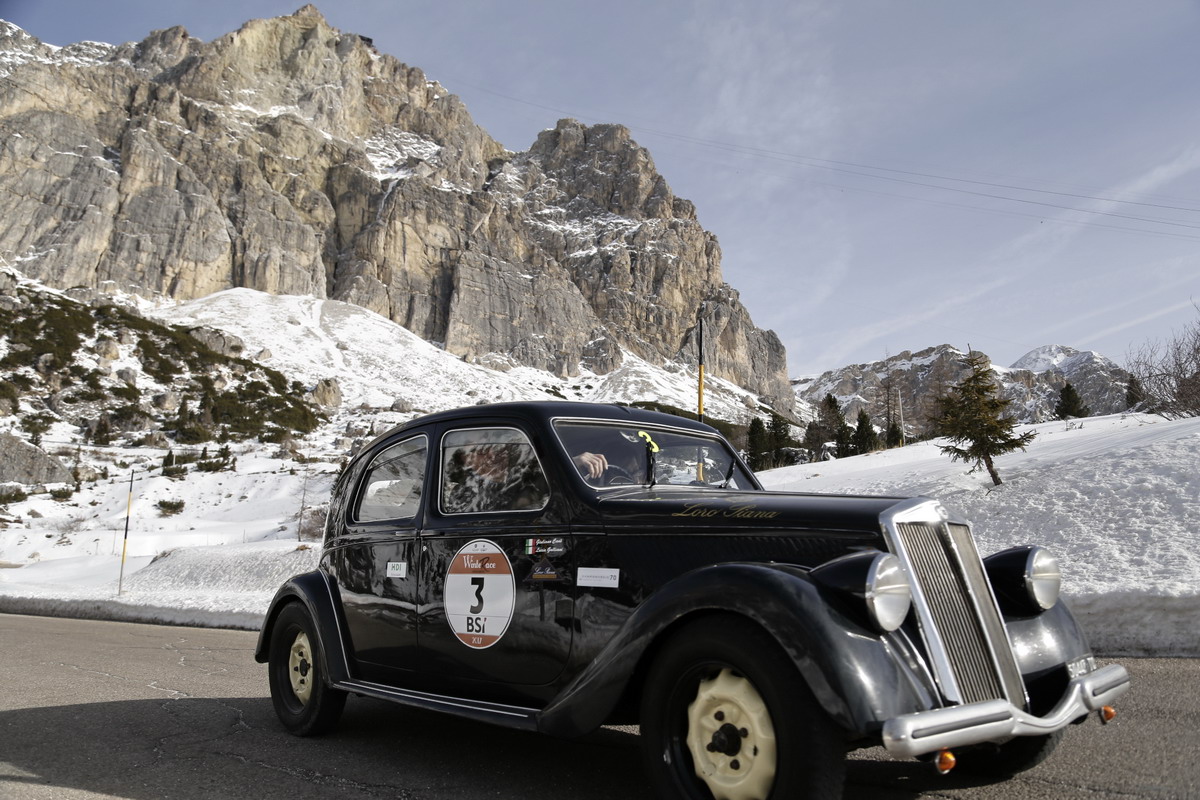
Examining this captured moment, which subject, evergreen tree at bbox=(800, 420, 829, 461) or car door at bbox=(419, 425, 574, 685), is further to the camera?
evergreen tree at bbox=(800, 420, 829, 461)

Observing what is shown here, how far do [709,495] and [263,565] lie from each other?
19.2 metres

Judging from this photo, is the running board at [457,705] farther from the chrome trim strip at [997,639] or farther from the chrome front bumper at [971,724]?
the chrome trim strip at [997,639]

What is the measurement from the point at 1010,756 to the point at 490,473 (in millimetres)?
2786

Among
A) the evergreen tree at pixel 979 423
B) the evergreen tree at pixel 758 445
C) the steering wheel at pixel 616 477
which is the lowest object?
the steering wheel at pixel 616 477

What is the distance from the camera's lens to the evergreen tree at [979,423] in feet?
53.1

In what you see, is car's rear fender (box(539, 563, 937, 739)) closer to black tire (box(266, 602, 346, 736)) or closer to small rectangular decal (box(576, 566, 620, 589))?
small rectangular decal (box(576, 566, 620, 589))

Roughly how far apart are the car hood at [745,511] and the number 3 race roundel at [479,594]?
0.67 m

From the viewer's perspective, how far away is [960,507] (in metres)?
14.7

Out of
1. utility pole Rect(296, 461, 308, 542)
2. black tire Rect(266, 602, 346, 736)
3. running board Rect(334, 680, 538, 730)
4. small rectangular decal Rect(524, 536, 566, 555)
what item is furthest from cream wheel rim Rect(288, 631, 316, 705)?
utility pole Rect(296, 461, 308, 542)

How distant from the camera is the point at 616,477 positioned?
12.9ft

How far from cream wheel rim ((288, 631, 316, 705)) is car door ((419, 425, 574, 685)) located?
128 cm

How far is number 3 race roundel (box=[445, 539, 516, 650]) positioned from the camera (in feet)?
12.3

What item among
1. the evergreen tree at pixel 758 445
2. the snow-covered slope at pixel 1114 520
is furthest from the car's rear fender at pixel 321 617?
the evergreen tree at pixel 758 445

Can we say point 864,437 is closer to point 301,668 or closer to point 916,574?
point 301,668
